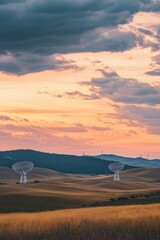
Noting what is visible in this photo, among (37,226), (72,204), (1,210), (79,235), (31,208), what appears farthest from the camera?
(72,204)

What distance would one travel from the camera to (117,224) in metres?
32.1

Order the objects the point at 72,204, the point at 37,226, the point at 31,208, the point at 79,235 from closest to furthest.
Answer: the point at 79,235, the point at 37,226, the point at 31,208, the point at 72,204

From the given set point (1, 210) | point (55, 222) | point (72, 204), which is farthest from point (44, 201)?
point (55, 222)

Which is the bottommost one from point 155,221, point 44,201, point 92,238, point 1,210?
point 92,238

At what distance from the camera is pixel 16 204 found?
118m

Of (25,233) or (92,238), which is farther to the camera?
(25,233)

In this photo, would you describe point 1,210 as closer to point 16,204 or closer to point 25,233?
point 16,204

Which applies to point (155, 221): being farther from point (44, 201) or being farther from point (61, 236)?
point (44, 201)

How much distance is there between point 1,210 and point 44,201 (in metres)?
23.6

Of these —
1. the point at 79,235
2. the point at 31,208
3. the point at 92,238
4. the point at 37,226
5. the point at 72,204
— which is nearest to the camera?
the point at 92,238

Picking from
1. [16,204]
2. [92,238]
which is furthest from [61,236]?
[16,204]

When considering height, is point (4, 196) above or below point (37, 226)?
above

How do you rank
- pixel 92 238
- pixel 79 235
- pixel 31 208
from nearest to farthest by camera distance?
pixel 92 238
pixel 79 235
pixel 31 208

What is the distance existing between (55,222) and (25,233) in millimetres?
3459
